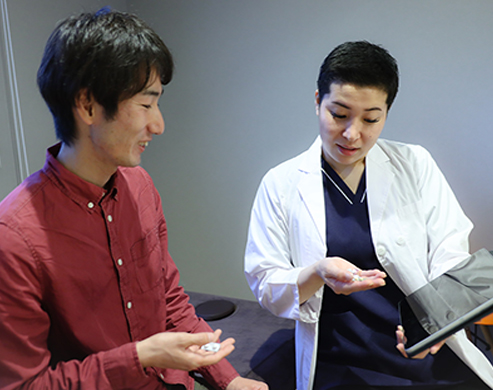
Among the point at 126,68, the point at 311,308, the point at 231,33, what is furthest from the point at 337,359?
the point at 231,33

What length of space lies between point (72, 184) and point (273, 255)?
30.9 inches

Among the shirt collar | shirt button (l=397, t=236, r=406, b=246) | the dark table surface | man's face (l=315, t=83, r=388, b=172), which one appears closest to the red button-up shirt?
the shirt collar

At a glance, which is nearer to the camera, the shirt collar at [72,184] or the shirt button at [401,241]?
the shirt collar at [72,184]

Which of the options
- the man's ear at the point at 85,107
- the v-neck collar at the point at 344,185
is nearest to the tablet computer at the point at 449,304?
the v-neck collar at the point at 344,185

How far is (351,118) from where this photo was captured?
1.42 metres

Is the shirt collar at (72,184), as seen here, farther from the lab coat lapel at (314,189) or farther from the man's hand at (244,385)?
the lab coat lapel at (314,189)

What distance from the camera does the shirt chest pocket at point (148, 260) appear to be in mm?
1109

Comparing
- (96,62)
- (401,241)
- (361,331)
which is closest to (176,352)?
(96,62)

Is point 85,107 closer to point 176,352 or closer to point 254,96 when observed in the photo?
point 176,352

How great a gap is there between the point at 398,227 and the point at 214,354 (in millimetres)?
860

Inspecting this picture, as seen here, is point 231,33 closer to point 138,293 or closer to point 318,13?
point 318,13

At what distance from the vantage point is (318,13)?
243 cm

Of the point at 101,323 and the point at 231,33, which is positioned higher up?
the point at 231,33

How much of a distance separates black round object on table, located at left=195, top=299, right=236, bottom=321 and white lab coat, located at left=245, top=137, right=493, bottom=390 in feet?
1.88
